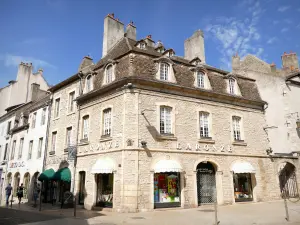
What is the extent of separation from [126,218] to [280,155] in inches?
492

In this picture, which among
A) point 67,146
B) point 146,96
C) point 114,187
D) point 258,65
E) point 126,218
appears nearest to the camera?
point 126,218

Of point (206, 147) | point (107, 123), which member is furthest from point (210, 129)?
point (107, 123)

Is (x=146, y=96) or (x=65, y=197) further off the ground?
(x=146, y=96)

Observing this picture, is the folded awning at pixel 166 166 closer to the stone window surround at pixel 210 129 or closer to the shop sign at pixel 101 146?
the shop sign at pixel 101 146

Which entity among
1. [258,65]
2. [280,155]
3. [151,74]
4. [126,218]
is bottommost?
[126,218]

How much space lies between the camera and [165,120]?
559 inches

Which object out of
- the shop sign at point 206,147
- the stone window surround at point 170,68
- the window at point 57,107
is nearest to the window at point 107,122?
the stone window surround at point 170,68

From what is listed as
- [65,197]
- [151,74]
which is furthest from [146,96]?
[65,197]

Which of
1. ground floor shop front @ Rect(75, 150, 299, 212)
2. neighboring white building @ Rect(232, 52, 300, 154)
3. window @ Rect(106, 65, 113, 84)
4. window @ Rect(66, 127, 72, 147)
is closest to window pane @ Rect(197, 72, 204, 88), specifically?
ground floor shop front @ Rect(75, 150, 299, 212)

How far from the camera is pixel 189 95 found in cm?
1522

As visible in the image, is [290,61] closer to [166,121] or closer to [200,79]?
[200,79]

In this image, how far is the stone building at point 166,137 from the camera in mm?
Result: 13023

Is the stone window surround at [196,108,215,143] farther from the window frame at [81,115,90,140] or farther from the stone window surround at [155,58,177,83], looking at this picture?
the window frame at [81,115,90,140]

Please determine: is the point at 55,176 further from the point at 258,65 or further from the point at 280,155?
the point at 258,65
